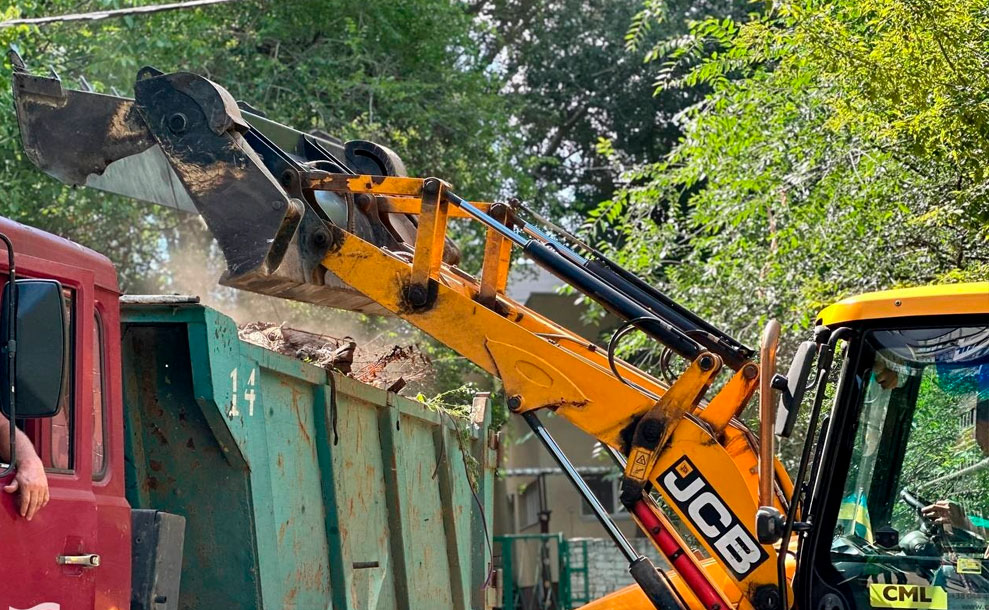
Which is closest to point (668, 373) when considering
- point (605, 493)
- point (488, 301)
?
point (488, 301)

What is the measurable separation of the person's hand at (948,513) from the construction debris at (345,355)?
2346 mm

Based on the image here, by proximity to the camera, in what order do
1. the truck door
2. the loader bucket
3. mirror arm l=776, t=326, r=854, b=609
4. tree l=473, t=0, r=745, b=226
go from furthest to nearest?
tree l=473, t=0, r=745, b=226 < the loader bucket < mirror arm l=776, t=326, r=854, b=609 < the truck door

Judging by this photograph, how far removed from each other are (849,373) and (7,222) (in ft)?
8.98

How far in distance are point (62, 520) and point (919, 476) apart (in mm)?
2711

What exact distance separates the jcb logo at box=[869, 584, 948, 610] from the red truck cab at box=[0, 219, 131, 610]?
2463mm

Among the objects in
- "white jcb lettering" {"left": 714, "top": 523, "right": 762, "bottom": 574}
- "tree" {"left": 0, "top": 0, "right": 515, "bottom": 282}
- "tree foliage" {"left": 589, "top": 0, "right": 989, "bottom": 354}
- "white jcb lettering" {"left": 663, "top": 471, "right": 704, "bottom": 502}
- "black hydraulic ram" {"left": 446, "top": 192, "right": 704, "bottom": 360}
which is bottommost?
"white jcb lettering" {"left": 714, "top": 523, "right": 762, "bottom": 574}

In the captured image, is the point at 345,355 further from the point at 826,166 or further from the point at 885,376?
the point at 826,166

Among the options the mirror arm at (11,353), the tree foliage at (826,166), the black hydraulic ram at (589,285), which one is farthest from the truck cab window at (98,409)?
the tree foliage at (826,166)

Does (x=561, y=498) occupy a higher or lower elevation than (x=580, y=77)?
lower

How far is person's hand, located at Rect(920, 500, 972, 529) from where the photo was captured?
167 inches

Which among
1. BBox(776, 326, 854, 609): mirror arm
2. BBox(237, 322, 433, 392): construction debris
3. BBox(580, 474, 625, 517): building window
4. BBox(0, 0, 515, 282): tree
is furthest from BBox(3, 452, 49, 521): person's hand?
BBox(580, 474, 625, 517): building window

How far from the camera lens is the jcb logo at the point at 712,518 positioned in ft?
16.0

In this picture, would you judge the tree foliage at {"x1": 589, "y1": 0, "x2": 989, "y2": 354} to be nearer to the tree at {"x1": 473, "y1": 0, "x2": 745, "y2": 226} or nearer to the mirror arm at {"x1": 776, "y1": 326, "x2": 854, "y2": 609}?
the mirror arm at {"x1": 776, "y1": 326, "x2": 854, "y2": 609}

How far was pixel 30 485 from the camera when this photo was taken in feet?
10.2
